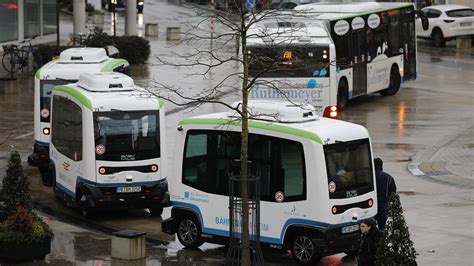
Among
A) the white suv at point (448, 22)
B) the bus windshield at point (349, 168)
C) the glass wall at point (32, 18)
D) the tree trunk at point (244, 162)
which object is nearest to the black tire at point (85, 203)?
the bus windshield at point (349, 168)

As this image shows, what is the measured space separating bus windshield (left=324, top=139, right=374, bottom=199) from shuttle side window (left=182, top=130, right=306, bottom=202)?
450 millimetres

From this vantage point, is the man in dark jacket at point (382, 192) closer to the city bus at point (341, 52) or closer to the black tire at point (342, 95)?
the city bus at point (341, 52)

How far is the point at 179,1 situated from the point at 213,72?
34871 mm

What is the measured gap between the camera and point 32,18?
47625 millimetres

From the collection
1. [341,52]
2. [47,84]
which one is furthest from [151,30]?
[47,84]

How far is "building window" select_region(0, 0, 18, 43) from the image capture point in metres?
43.7

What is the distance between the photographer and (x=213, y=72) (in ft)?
148

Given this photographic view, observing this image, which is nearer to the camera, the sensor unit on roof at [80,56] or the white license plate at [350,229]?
the white license plate at [350,229]

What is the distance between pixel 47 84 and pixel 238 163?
9224 millimetres

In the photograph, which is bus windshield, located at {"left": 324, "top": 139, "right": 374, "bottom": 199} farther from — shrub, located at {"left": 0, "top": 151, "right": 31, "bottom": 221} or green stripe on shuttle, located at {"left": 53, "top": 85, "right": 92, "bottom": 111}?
green stripe on shuttle, located at {"left": 53, "top": 85, "right": 92, "bottom": 111}

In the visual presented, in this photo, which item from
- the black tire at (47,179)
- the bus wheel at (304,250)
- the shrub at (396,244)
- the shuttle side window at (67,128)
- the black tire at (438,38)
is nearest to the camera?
the shrub at (396,244)

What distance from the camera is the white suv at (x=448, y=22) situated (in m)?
55.0

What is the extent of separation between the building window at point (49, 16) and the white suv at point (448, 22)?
17.0 m

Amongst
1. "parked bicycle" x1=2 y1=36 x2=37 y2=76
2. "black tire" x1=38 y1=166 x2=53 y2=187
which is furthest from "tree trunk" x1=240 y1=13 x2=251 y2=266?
"parked bicycle" x1=2 y1=36 x2=37 y2=76
